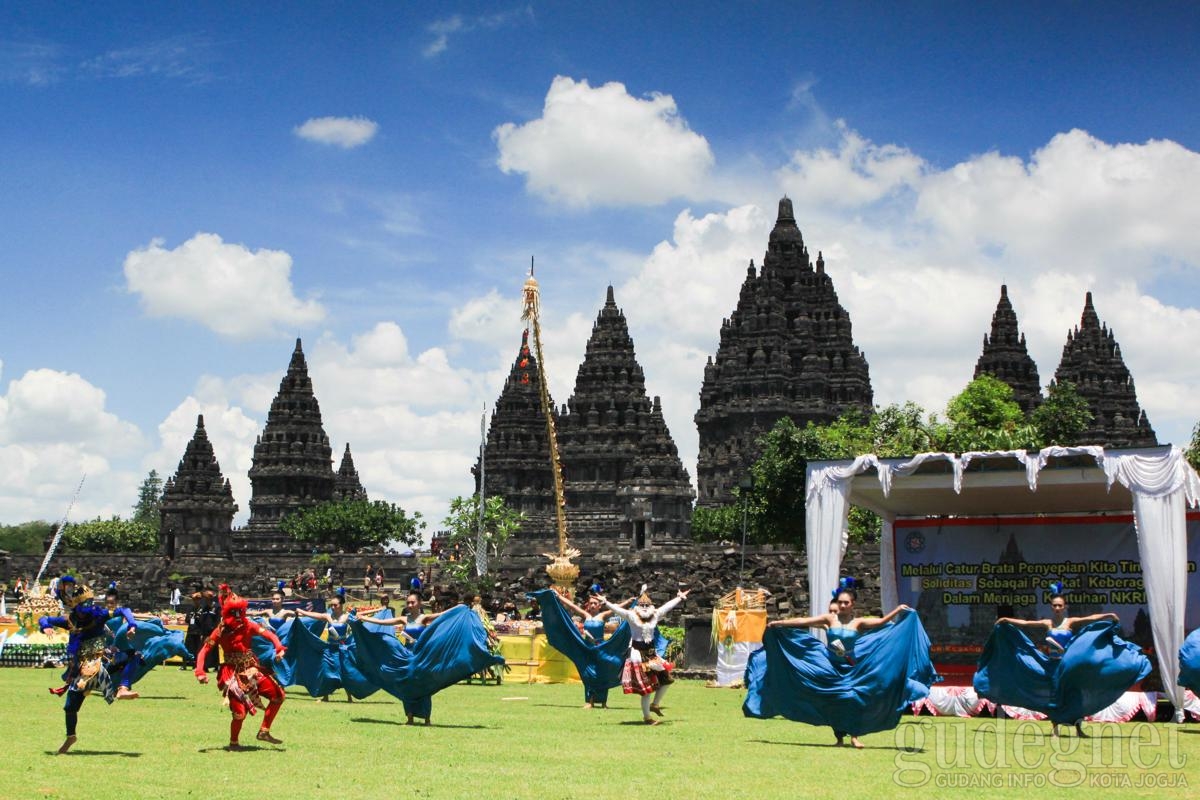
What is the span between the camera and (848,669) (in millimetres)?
14422

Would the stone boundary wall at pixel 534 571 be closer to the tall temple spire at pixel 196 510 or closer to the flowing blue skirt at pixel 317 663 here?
the tall temple spire at pixel 196 510

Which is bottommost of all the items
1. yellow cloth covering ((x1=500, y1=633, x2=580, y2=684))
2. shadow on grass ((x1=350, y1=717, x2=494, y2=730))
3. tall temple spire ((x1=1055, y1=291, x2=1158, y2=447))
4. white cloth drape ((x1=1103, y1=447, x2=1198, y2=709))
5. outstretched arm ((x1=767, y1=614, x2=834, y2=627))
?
shadow on grass ((x1=350, y1=717, x2=494, y2=730))

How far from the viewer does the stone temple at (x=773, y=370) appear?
304 feet

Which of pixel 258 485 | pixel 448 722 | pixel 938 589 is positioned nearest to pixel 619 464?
A: pixel 258 485

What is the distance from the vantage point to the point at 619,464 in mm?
98812

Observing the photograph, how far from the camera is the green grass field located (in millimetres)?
10844

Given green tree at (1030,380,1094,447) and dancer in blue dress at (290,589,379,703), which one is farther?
green tree at (1030,380,1094,447)

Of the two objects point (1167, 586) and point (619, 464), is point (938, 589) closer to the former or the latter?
point (1167, 586)

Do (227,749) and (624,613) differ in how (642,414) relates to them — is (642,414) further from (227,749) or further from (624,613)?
(227,749)

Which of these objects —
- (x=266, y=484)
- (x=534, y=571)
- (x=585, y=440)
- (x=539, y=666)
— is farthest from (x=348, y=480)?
(x=539, y=666)

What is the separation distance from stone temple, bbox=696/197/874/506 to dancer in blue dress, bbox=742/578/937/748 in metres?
75.1

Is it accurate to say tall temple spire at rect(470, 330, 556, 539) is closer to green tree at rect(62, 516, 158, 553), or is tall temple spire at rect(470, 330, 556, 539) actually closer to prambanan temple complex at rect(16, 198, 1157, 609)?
prambanan temple complex at rect(16, 198, 1157, 609)

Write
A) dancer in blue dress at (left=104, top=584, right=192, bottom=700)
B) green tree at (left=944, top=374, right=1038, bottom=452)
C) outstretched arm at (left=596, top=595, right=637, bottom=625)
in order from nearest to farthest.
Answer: outstretched arm at (left=596, top=595, right=637, bottom=625) < dancer in blue dress at (left=104, top=584, right=192, bottom=700) < green tree at (left=944, top=374, right=1038, bottom=452)

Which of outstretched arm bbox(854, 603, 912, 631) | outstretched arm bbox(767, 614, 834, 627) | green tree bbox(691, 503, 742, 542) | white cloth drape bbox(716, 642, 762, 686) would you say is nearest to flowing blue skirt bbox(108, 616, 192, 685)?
white cloth drape bbox(716, 642, 762, 686)
